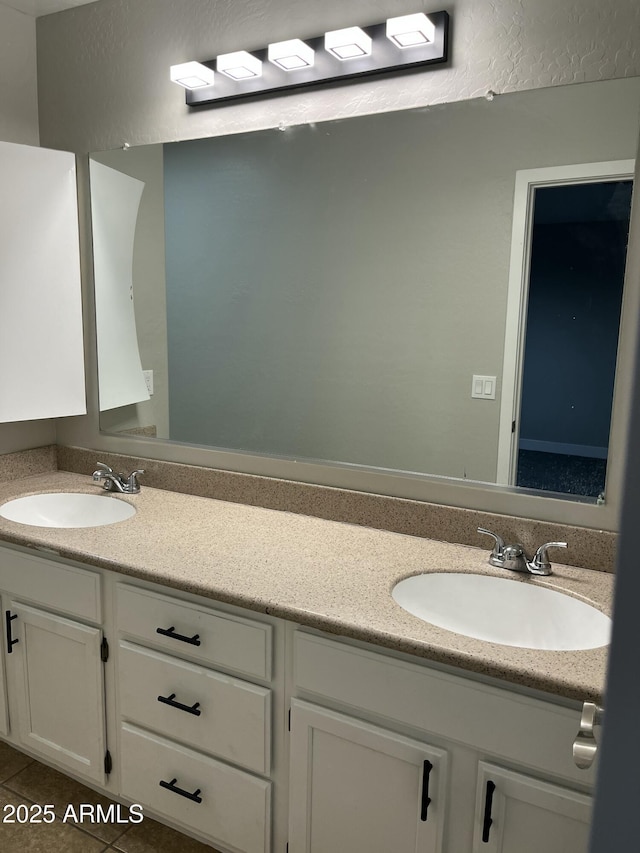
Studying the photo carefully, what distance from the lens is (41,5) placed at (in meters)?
2.19

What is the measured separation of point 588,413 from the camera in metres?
1.56

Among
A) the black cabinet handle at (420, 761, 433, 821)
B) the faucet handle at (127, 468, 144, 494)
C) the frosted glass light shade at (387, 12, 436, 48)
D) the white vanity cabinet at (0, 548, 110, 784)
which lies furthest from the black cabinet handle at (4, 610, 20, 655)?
the frosted glass light shade at (387, 12, 436, 48)

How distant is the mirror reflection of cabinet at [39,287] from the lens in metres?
2.12

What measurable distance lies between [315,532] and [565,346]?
820 mm

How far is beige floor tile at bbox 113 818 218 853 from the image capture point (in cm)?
176

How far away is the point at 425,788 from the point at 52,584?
111 centimetres

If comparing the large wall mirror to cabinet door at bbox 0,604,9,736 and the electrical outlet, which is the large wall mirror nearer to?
the electrical outlet

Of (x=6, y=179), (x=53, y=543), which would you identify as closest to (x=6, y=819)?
(x=53, y=543)

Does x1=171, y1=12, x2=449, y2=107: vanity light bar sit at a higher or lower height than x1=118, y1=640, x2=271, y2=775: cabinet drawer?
higher

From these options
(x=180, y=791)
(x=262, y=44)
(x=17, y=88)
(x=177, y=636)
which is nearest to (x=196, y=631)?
(x=177, y=636)

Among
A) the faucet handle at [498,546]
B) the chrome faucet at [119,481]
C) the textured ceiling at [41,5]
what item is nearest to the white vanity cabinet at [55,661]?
the chrome faucet at [119,481]

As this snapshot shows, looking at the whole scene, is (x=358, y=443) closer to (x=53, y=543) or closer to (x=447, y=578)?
(x=447, y=578)

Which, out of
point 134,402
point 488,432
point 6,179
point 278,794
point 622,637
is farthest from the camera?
point 134,402

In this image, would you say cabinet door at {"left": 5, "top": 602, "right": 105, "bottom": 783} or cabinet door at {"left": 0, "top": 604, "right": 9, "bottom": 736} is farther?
cabinet door at {"left": 0, "top": 604, "right": 9, "bottom": 736}
